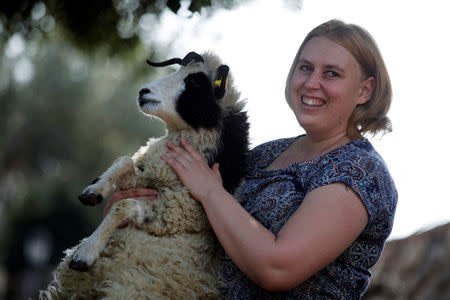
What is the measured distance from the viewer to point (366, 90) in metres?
2.82

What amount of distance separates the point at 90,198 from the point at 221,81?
934 mm

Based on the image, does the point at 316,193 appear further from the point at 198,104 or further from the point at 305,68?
the point at 198,104

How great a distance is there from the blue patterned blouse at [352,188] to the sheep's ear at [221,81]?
619 mm

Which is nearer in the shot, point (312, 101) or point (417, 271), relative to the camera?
point (312, 101)

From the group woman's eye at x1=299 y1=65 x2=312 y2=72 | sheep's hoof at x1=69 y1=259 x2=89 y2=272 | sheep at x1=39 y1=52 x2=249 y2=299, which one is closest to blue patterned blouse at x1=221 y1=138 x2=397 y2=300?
sheep at x1=39 y1=52 x2=249 y2=299

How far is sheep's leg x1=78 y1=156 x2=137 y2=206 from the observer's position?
2.88m

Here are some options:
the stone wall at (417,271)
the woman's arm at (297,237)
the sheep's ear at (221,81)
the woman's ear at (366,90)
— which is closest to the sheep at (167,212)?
the sheep's ear at (221,81)

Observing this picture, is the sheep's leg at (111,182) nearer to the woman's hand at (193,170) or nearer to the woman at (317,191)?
the woman at (317,191)

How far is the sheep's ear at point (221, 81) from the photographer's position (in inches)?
122

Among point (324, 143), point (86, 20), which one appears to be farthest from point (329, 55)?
point (86, 20)

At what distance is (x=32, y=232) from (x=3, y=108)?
8640 millimetres

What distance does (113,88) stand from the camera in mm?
23969

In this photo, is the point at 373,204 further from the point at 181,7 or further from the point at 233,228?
the point at 181,7

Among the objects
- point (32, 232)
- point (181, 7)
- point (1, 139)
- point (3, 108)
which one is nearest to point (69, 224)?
point (32, 232)
